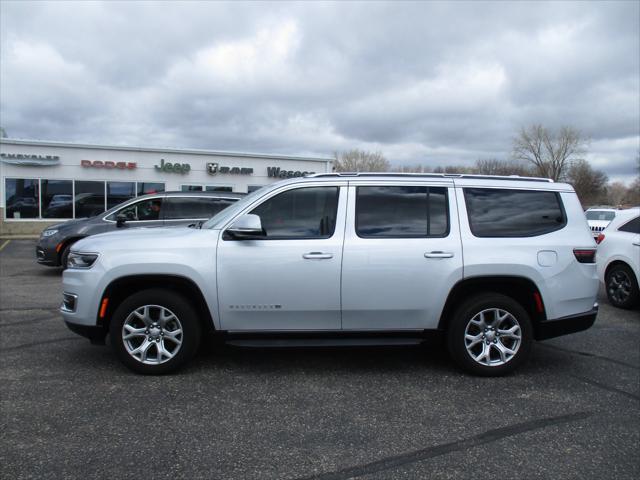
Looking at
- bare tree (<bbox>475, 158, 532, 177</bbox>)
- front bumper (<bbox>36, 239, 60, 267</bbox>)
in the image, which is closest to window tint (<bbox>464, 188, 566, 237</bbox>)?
front bumper (<bbox>36, 239, 60, 267</bbox>)

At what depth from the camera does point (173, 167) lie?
23.3m

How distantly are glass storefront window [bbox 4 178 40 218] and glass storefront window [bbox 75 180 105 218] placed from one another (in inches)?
66.6

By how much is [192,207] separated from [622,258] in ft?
26.2

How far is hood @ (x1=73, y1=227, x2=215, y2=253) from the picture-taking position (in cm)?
438

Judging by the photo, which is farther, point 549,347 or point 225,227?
point 549,347

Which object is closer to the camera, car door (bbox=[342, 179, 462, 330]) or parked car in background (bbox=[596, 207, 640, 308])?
car door (bbox=[342, 179, 462, 330])

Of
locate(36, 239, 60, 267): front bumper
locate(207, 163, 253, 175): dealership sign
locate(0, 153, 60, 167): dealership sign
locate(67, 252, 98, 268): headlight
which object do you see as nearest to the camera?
locate(67, 252, 98, 268): headlight

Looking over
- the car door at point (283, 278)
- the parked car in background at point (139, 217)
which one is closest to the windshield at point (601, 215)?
the parked car in background at point (139, 217)

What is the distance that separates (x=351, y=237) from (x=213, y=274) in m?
1.27

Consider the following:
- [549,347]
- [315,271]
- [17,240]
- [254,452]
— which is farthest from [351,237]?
[17,240]

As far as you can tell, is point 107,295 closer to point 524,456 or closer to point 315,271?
point 315,271

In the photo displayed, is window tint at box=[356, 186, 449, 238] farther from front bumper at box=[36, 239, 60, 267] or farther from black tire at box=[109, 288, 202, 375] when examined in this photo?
front bumper at box=[36, 239, 60, 267]

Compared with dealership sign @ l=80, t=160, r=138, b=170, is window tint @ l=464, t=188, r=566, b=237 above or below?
below

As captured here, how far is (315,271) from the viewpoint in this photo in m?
4.34
